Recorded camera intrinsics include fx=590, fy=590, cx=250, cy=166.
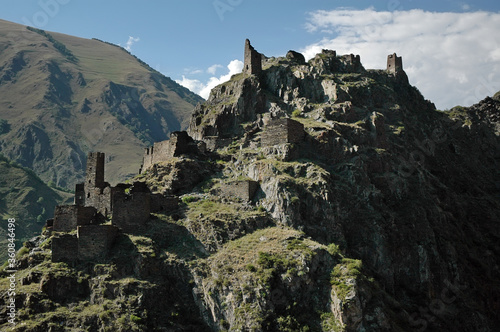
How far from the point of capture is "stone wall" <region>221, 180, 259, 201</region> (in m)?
60.5

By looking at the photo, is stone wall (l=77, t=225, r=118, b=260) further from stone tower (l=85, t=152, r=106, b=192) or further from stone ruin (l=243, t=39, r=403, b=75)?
stone ruin (l=243, t=39, r=403, b=75)

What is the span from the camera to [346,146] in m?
68.6

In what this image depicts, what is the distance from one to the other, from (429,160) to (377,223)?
26900 millimetres

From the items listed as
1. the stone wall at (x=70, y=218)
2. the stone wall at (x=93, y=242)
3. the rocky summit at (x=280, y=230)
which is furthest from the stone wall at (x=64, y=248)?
the stone wall at (x=70, y=218)

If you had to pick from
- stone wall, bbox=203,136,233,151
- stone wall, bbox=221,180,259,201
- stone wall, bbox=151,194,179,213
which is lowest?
stone wall, bbox=151,194,179,213

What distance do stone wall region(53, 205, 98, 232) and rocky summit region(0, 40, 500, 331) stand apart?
114 millimetres

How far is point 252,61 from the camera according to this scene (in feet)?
286

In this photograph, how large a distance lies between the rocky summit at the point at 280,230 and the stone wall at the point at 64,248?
0.40ft

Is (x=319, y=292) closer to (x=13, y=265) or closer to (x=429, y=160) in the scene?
(x=13, y=265)

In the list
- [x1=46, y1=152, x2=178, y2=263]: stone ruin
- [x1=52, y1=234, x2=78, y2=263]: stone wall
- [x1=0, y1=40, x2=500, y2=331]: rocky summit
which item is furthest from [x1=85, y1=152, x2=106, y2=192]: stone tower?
[x1=52, y1=234, x2=78, y2=263]: stone wall

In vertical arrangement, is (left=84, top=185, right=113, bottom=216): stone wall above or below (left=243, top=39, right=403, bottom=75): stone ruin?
below

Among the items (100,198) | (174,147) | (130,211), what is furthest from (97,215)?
(174,147)

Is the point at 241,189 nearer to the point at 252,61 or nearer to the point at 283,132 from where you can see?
the point at 283,132

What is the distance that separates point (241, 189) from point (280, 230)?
7.22m
